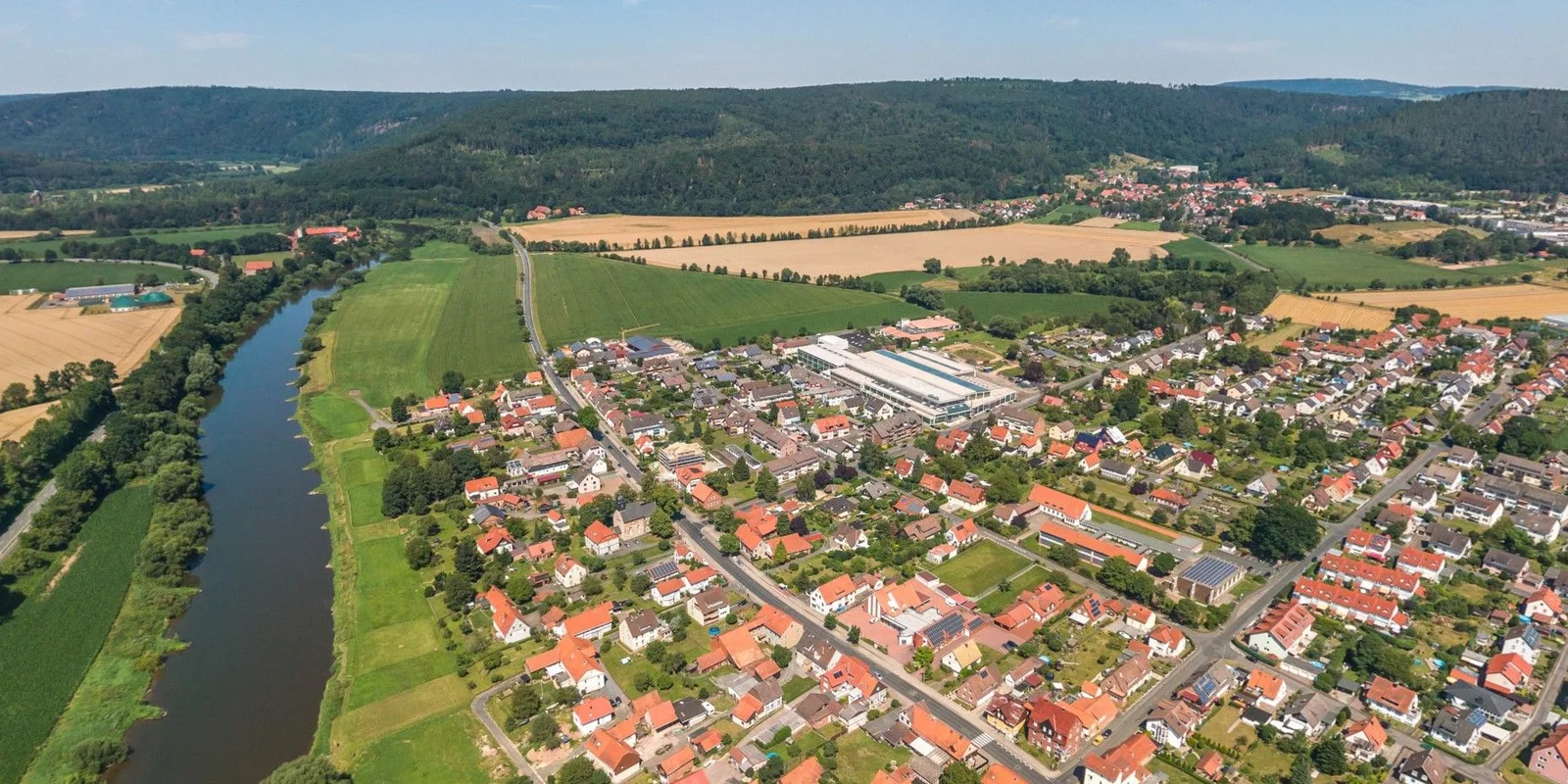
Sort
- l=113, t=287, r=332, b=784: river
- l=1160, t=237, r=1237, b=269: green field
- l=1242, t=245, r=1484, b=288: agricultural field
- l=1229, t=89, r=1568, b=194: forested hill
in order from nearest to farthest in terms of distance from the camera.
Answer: l=113, t=287, r=332, b=784: river < l=1242, t=245, r=1484, b=288: agricultural field < l=1160, t=237, r=1237, b=269: green field < l=1229, t=89, r=1568, b=194: forested hill

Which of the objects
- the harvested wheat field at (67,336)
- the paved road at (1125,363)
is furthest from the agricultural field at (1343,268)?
the harvested wheat field at (67,336)

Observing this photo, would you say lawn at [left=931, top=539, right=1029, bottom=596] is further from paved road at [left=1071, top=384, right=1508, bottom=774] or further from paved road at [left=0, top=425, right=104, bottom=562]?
paved road at [left=0, top=425, right=104, bottom=562]

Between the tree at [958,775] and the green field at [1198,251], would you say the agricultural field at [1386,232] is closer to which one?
the green field at [1198,251]

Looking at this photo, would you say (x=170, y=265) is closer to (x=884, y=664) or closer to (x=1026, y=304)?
(x=1026, y=304)

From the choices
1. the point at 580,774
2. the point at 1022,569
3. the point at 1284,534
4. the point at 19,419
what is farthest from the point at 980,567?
the point at 19,419

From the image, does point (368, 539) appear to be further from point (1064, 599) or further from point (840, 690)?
point (1064, 599)

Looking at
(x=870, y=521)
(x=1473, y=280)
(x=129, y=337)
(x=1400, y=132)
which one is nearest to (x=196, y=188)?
(x=129, y=337)

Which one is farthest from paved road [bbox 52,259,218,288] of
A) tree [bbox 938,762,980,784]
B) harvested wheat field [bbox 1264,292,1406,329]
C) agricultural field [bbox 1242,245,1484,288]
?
agricultural field [bbox 1242,245,1484,288]
